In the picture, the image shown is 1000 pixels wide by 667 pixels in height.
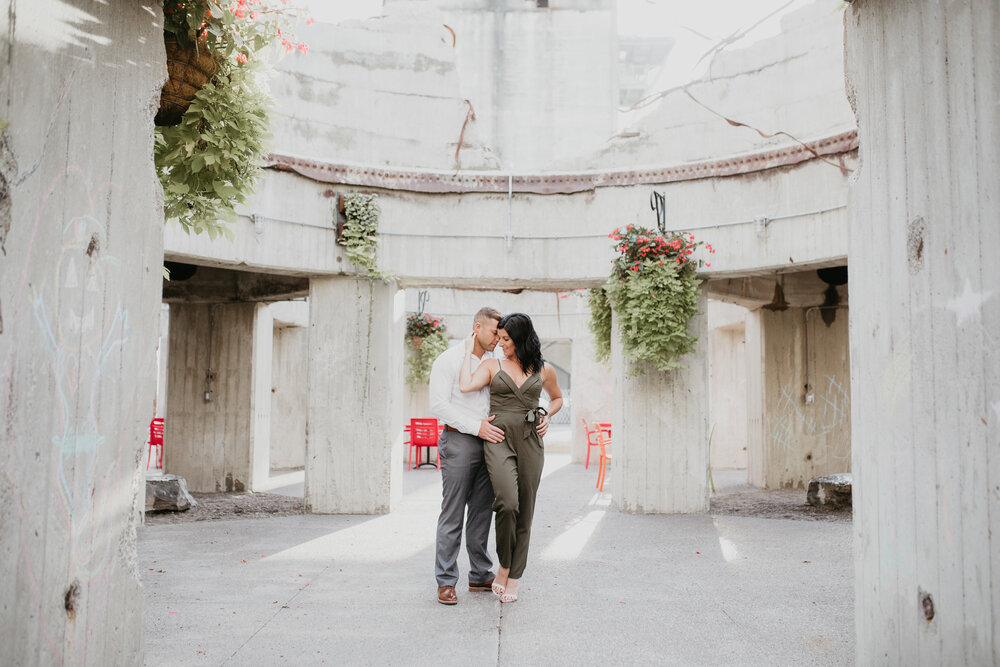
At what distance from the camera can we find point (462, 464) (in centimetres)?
456

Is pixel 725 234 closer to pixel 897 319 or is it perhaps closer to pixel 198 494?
pixel 897 319

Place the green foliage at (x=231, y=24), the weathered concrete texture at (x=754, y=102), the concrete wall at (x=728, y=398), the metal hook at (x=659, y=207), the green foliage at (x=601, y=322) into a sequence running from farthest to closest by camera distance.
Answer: the concrete wall at (x=728, y=398)
the green foliage at (x=601, y=322)
the weathered concrete texture at (x=754, y=102)
the metal hook at (x=659, y=207)
the green foliage at (x=231, y=24)

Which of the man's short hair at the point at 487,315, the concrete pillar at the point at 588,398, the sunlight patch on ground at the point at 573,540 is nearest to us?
the man's short hair at the point at 487,315

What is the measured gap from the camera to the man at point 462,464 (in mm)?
4473

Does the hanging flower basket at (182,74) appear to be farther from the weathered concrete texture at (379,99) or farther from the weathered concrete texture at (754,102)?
the weathered concrete texture at (754,102)

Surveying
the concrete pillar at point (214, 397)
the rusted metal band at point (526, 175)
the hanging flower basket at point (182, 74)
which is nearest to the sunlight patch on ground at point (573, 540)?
the rusted metal band at point (526, 175)

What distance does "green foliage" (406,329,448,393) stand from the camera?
1475cm

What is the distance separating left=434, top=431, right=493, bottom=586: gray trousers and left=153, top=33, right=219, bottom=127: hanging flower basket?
2.25 metres

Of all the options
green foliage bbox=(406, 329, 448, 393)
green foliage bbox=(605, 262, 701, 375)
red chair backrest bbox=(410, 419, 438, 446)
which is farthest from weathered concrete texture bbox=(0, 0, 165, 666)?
green foliage bbox=(406, 329, 448, 393)

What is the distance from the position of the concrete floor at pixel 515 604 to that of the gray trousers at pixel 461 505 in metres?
0.21

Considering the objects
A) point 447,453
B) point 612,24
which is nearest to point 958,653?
point 447,453

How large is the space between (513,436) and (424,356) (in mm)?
10443

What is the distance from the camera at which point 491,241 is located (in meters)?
8.79

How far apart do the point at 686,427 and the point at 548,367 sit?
4.07 metres
